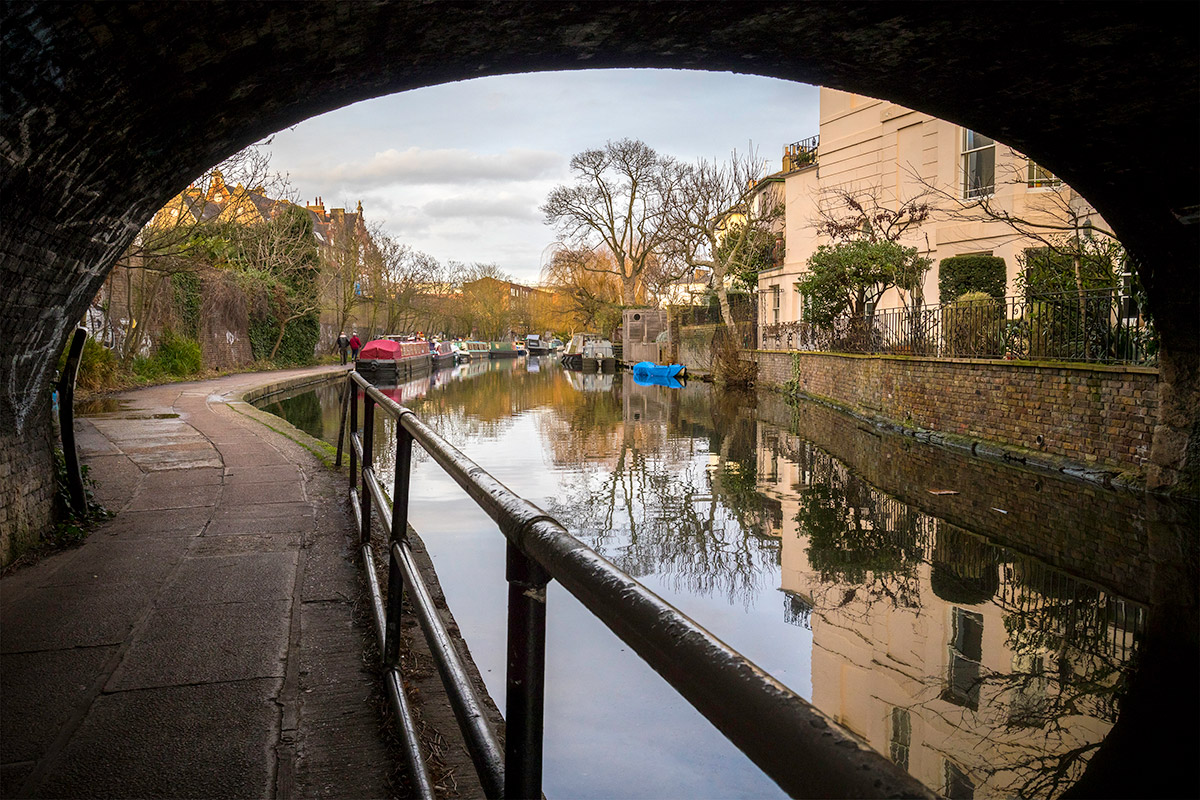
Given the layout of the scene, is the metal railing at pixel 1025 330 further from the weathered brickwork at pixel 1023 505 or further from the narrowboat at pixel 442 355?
the narrowboat at pixel 442 355

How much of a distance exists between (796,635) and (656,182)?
3598cm

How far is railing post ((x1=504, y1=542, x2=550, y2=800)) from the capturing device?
1.24m

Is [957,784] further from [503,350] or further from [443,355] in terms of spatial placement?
[503,350]

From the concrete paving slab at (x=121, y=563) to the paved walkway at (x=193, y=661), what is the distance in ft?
0.04

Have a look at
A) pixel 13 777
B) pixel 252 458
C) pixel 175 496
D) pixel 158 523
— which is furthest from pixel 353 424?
pixel 252 458

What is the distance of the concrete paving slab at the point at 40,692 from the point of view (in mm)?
2602

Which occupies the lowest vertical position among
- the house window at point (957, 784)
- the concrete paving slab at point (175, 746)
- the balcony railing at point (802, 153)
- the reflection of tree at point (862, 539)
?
the house window at point (957, 784)

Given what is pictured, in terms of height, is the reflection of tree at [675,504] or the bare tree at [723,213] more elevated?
the bare tree at [723,213]

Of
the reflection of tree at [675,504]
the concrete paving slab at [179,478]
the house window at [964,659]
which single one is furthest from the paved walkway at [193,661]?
the house window at [964,659]

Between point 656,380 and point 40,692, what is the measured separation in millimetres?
28998

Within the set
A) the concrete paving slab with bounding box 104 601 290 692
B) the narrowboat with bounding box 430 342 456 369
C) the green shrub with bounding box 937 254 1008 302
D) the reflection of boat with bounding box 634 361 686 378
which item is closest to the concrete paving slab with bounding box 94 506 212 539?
the concrete paving slab with bounding box 104 601 290 692

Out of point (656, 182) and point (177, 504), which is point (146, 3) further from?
point (656, 182)

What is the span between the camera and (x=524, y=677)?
126cm

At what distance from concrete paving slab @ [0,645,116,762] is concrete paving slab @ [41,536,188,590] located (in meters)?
0.94
